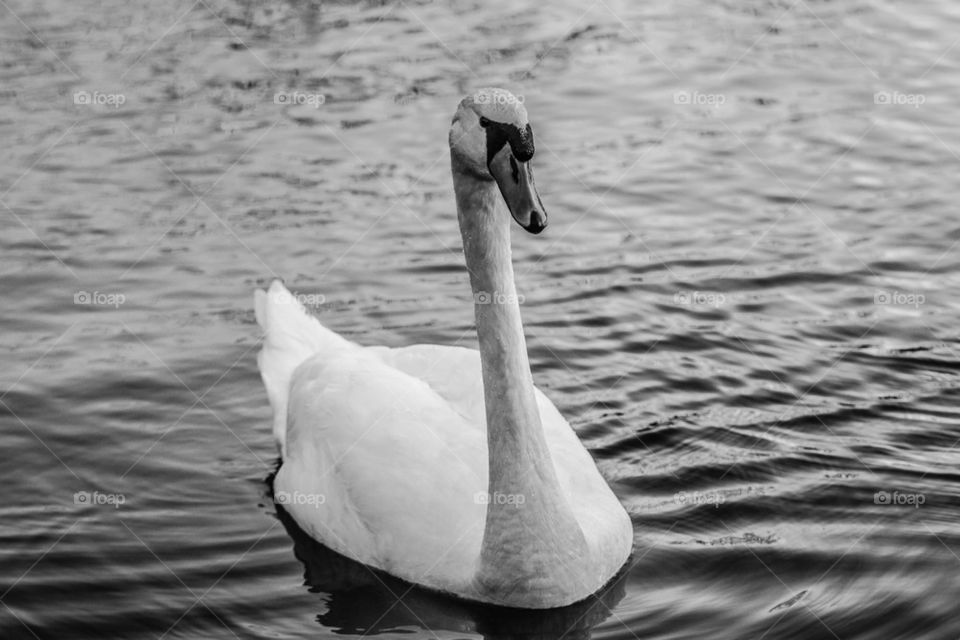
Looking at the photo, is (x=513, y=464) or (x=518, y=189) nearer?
(x=518, y=189)

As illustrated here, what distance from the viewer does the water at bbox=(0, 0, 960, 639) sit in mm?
8070

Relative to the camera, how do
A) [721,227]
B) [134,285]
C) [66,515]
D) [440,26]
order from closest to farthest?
1. [66,515]
2. [134,285]
3. [721,227]
4. [440,26]

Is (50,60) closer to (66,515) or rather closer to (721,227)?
(721,227)

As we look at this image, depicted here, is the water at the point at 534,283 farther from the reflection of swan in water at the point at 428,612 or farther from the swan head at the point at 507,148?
the swan head at the point at 507,148

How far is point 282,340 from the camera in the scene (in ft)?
32.7

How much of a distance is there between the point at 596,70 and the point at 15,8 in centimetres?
645

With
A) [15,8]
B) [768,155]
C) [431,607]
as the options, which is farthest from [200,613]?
[15,8]

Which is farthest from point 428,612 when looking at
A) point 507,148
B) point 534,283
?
point 534,283

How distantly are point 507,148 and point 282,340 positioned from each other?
3.55 metres

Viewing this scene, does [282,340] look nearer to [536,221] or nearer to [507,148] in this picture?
[507,148]

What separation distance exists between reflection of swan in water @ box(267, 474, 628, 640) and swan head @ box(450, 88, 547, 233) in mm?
1982

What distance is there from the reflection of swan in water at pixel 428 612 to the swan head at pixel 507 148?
6.50 feet

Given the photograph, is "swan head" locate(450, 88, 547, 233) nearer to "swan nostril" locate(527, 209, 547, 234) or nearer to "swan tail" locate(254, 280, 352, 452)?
"swan nostril" locate(527, 209, 547, 234)

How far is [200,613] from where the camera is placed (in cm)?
777
